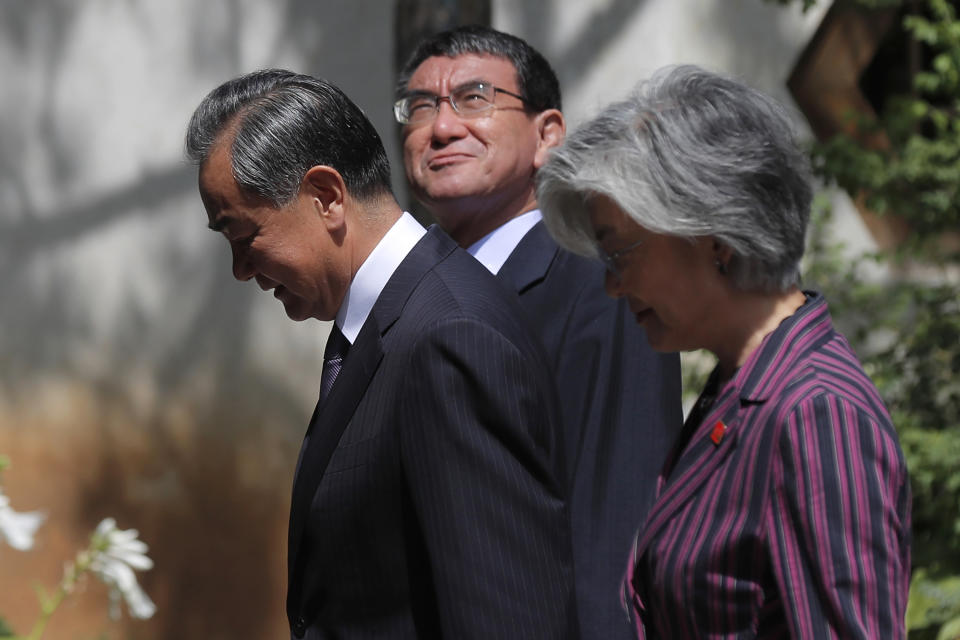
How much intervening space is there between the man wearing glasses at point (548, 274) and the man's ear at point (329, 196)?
33 cm

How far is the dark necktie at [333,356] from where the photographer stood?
1.96 metres

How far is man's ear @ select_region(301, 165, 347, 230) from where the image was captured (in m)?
1.87

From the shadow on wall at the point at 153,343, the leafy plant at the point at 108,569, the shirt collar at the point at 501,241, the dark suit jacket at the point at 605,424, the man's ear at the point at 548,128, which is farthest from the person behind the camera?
the shadow on wall at the point at 153,343

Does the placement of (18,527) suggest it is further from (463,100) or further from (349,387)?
(463,100)

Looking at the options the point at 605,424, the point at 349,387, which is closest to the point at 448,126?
the point at 605,424

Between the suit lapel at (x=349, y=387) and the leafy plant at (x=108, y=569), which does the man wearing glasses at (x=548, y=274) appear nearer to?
the suit lapel at (x=349, y=387)

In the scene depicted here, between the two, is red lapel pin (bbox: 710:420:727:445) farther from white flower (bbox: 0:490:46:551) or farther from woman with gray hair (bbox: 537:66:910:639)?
white flower (bbox: 0:490:46:551)

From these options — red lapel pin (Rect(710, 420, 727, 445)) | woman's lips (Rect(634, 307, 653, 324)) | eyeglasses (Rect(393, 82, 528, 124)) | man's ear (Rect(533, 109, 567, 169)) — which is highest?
eyeglasses (Rect(393, 82, 528, 124))

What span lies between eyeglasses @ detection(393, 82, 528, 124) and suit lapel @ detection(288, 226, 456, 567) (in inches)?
43.9

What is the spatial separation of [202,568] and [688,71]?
370 cm

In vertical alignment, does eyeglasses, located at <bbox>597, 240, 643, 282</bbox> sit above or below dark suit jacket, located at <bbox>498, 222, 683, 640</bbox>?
above

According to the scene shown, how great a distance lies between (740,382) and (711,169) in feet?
0.95

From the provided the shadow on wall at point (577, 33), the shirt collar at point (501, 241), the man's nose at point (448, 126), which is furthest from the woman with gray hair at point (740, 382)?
the shadow on wall at point (577, 33)

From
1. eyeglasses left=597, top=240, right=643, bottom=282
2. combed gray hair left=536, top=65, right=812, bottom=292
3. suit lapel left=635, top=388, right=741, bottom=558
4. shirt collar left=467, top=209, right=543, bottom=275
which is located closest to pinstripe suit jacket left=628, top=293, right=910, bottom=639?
suit lapel left=635, top=388, right=741, bottom=558
